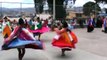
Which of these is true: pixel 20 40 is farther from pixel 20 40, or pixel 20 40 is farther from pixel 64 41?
pixel 64 41

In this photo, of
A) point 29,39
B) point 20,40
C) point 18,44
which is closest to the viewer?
point 18,44

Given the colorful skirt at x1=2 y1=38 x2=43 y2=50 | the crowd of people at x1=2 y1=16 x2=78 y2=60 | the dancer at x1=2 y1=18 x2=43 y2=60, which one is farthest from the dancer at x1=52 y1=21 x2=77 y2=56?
the colorful skirt at x1=2 y1=38 x2=43 y2=50

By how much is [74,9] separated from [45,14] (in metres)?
4.11

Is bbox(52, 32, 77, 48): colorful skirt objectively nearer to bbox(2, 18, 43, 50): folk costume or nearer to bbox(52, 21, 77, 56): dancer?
bbox(52, 21, 77, 56): dancer

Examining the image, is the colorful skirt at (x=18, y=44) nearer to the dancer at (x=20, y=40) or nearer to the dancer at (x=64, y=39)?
the dancer at (x=20, y=40)

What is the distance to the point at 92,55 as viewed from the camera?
13875 mm

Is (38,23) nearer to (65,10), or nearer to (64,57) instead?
(64,57)

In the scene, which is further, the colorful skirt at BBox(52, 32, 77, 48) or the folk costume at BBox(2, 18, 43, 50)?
the colorful skirt at BBox(52, 32, 77, 48)

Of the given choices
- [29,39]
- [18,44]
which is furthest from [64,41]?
[18,44]

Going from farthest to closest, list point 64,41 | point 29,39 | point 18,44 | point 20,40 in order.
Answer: point 64,41
point 29,39
point 20,40
point 18,44

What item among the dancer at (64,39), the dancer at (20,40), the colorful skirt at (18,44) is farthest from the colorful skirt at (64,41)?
the colorful skirt at (18,44)

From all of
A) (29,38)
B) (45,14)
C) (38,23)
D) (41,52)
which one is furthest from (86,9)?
(29,38)

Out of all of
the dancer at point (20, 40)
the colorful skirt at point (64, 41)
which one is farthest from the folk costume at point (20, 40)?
the colorful skirt at point (64, 41)

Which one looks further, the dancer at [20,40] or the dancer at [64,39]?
the dancer at [64,39]
